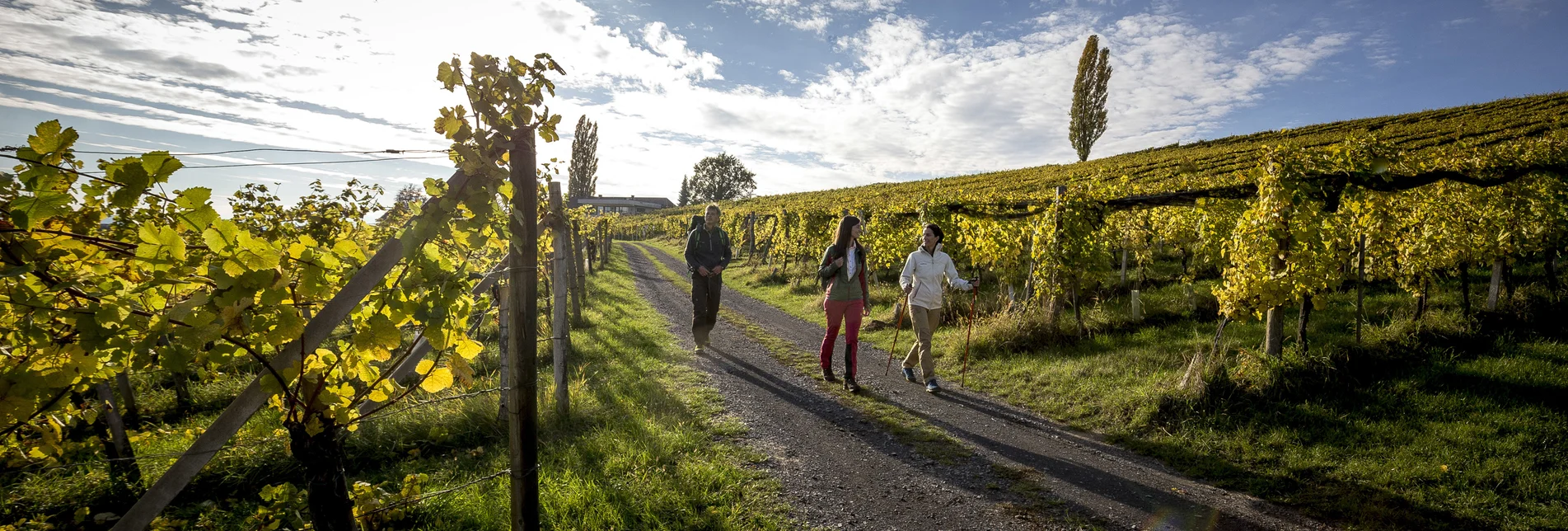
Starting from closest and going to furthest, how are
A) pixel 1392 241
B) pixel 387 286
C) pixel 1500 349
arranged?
pixel 387 286 < pixel 1500 349 < pixel 1392 241

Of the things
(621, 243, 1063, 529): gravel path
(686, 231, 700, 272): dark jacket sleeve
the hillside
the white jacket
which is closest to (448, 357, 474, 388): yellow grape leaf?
(621, 243, 1063, 529): gravel path

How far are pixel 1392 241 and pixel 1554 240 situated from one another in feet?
4.68

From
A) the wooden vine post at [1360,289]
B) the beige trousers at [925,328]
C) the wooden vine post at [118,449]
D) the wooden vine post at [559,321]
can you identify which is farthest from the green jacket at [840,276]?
the wooden vine post at [1360,289]

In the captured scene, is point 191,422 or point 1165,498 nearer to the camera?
point 1165,498

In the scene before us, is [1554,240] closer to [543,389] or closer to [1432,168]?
[1432,168]

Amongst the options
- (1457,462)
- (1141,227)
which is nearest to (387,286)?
(1457,462)

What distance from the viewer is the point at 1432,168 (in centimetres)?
605

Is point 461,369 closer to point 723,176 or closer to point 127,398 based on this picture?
point 127,398

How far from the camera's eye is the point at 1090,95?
146 feet

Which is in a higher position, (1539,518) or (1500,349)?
(1500,349)

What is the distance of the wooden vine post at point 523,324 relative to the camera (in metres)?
2.09

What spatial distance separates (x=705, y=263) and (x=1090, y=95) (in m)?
47.4

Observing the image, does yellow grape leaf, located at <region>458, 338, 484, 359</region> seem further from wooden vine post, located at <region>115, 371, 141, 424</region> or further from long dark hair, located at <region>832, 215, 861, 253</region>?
wooden vine post, located at <region>115, 371, 141, 424</region>

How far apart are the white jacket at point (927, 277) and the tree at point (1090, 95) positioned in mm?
45925
